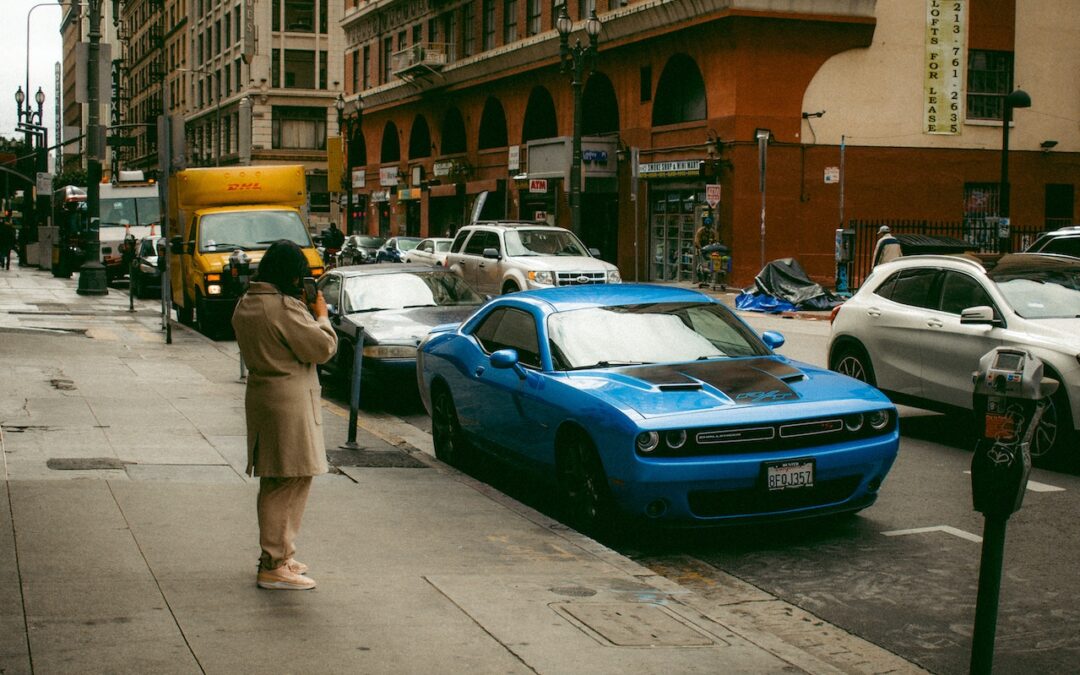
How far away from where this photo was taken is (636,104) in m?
39.4

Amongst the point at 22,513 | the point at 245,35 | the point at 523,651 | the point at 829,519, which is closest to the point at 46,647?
the point at 523,651

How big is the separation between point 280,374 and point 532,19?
41.1m

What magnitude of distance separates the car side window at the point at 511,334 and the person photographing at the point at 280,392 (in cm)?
284

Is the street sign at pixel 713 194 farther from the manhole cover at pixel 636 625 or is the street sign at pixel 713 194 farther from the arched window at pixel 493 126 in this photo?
the manhole cover at pixel 636 625

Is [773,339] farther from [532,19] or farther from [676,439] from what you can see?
[532,19]

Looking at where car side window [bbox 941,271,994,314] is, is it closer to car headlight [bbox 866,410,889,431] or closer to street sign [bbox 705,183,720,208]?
car headlight [bbox 866,410,889,431]

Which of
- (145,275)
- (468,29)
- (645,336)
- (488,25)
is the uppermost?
(468,29)

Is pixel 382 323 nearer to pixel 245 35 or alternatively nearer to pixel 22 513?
pixel 22 513

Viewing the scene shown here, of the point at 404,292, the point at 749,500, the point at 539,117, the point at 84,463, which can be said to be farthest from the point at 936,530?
the point at 539,117

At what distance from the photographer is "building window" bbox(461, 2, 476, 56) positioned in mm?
50719

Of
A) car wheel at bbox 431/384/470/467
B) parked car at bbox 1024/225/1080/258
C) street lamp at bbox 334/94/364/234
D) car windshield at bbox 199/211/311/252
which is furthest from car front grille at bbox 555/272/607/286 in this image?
street lamp at bbox 334/94/364/234

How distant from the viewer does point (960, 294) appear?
1121cm

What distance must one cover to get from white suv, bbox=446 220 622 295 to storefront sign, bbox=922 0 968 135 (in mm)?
15882

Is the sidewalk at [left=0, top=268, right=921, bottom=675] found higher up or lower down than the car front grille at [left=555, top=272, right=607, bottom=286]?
lower down
